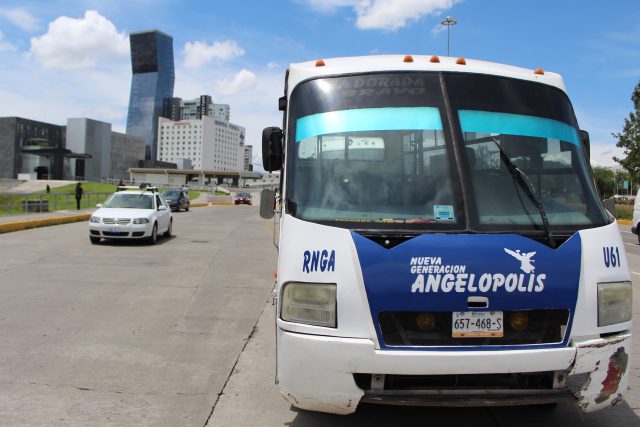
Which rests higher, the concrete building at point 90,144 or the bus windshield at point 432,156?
the concrete building at point 90,144

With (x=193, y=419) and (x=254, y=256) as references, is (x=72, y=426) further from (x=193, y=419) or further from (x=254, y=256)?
(x=254, y=256)

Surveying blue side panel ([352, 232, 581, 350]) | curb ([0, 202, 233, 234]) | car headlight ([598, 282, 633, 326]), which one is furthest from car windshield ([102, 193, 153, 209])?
car headlight ([598, 282, 633, 326])

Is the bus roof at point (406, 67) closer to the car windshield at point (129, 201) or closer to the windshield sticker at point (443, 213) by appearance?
the windshield sticker at point (443, 213)

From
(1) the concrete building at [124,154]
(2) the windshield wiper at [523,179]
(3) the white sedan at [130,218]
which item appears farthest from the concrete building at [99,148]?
(2) the windshield wiper at [523,179]

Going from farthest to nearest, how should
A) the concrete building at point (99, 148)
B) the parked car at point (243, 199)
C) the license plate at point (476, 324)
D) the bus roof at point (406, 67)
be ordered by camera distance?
the concrete building at point (99, 148) < the parked car at point (243, 199) < the bus roof at point (406, 67) < the license plate at point (476, 324)

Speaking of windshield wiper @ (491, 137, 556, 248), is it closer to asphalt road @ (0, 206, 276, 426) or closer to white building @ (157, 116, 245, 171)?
asphalt road @ (0, 206, 276, 426)

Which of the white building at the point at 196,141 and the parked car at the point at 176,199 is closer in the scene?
the parked car at the point at 176,199

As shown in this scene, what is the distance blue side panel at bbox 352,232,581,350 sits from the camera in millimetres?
3025

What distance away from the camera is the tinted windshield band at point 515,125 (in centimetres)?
364

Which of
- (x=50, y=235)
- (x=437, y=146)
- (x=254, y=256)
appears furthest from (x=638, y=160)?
(x=437, y=146)

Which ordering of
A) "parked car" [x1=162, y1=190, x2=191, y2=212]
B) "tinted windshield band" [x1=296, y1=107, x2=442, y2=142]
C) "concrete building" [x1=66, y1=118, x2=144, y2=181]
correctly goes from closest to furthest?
"tinted windshield band" [x1=296, y1=107, x2=442, y2=142] → "parked car" [x1=162, y1=190, x2=191, y2=212] → "concrete building" [x1=66, y1=118, x2=144, y2=181]

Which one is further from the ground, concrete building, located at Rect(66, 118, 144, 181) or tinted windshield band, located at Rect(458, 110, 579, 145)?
concrete building, located at Rect(66, 118, 144, 181)

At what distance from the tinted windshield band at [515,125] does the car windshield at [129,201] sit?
13869 mm

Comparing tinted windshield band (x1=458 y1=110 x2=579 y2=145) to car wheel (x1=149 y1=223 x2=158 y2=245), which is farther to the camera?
car wheel (x1=149 y1=223 x2=158 y2=245)
